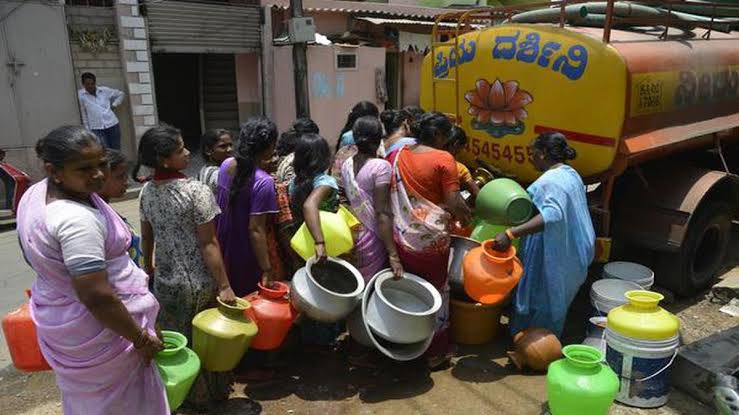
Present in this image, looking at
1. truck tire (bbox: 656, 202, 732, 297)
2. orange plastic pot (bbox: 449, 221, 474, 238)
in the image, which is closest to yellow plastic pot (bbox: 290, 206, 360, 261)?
orange plastic pot (bbox: 449, 221, 474, 238)

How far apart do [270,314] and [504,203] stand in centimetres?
162

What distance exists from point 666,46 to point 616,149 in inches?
42.3

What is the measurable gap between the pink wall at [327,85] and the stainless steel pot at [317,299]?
8.47 meters

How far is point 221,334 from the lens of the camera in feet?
8.45

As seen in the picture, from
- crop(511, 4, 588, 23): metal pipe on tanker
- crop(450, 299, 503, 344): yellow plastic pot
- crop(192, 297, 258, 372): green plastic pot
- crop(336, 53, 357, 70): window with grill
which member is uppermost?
crop(511, 4, 588, 23): metal pipe on tanker

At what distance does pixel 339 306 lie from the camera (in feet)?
9.63

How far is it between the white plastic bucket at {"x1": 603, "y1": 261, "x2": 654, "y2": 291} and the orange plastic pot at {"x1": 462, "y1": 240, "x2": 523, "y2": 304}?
3.16ft

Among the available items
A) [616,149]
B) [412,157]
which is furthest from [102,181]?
[616,149]

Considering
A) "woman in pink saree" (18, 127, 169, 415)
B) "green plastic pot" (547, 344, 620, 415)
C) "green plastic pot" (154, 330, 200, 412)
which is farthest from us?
"green plastic pot" (547, 344, 620, 415)

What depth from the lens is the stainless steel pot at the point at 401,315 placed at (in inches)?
115

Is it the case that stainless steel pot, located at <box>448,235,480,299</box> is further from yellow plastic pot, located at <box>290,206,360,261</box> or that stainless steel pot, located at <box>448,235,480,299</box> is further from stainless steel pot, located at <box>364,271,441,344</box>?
yellow plastic pot, located at <box>290,206,360,261</box>

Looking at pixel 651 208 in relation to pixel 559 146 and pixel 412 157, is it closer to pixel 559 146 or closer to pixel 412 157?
pixel 559 146

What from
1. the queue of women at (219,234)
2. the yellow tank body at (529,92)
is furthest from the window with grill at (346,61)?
the queue of women at (219,234)

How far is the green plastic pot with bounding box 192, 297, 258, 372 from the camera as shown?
2.59 m
